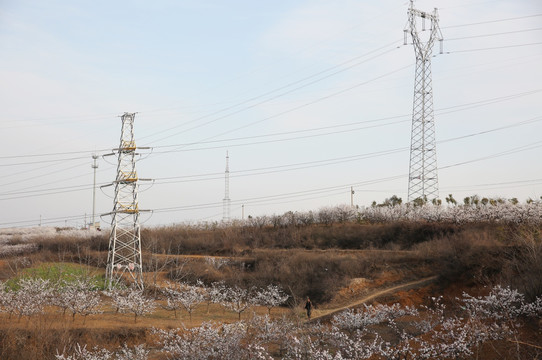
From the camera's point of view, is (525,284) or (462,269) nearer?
(525,284)

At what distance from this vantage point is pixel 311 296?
34.2m

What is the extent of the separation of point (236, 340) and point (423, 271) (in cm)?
2157

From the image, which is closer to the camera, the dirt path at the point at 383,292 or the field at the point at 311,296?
the field at the point at 311,296

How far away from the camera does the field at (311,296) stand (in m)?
14.2

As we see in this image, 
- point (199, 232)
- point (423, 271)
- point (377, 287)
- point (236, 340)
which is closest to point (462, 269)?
point (423, 271)

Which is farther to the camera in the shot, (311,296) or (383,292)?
(311,296)

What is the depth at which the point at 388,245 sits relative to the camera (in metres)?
41.9

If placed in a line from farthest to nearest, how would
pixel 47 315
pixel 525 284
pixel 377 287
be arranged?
pixel 377 287, pixel 47 315, pixel 525 284

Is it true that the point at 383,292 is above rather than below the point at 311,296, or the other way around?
above

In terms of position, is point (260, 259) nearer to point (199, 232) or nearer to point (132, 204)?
point (132, 204)

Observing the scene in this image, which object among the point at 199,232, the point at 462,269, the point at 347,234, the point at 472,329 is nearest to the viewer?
the point at 472,329

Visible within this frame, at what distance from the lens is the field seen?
46.4 feet

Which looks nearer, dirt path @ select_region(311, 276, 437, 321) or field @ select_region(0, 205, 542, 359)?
field @ select_region(0, 205, 542, 359)

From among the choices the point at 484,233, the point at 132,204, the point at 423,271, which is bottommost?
the point at 423,271
